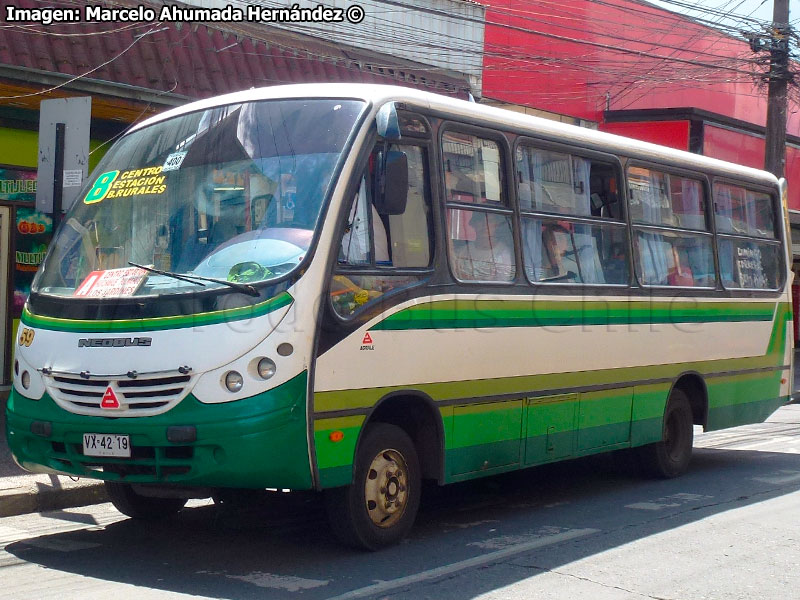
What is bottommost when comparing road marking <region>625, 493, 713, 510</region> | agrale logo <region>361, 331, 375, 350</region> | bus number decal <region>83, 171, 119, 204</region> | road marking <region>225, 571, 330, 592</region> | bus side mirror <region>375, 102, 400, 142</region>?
road marking <region>625, 493, 713, 510</region>

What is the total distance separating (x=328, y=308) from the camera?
6309 mm

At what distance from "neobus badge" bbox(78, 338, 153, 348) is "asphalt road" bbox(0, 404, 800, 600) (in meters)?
1.30

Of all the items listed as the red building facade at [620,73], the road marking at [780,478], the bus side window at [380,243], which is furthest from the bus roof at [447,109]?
the red building facade at [620,73]

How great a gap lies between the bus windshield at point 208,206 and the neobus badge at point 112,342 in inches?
11.8

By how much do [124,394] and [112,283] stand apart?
30.4 inches

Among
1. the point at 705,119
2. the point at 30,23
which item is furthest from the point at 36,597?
the point at 705,119

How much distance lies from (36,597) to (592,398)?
4.81m

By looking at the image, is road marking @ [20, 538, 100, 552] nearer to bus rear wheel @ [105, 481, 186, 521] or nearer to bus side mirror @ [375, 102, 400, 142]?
bus rear wheel @ [105, 481, 186, 521]

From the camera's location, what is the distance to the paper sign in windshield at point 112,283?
648 cm

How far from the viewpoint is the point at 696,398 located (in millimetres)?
10727

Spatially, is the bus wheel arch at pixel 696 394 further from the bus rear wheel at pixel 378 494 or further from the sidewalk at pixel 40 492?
the sidewalk at pixel 40 492

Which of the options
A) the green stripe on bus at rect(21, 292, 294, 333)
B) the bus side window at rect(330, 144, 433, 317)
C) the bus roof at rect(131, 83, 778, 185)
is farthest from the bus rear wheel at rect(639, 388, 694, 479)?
the green stripe on bus at rect(21, 292, 294, 333)

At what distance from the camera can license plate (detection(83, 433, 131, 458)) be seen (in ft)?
20.3

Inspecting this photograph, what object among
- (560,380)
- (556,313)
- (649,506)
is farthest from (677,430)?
(556,313)
